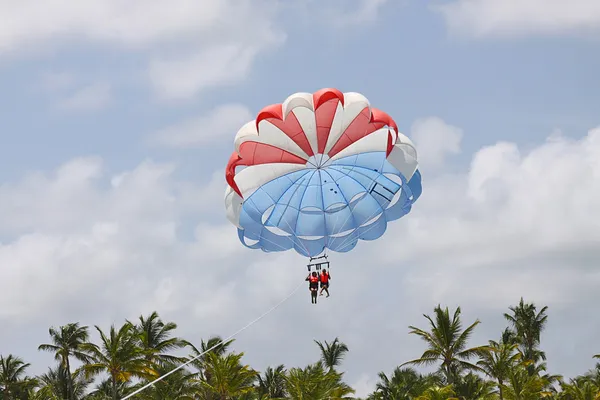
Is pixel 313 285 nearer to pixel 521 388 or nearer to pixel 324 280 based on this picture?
pixel 324 280

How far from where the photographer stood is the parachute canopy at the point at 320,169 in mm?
40906

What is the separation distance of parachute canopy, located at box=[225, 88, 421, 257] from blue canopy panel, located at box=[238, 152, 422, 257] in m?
0.04

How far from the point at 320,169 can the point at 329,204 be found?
57.7 inches

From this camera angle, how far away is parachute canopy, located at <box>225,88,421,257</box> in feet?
134

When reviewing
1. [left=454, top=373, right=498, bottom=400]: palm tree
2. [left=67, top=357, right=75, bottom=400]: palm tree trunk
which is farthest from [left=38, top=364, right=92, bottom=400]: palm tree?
[left=454, top=373, right=498, bottom=400]: palm tree

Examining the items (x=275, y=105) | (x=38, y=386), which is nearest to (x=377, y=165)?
(x=275, y=105)

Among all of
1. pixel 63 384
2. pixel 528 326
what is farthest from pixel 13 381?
pixel 528 326

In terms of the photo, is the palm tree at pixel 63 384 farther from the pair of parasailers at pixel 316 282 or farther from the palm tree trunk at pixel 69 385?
the pair of parasailers at pixel 316 282

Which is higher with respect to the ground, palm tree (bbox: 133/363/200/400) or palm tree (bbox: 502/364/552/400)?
palm tree (bbox: 133/363/200/400)

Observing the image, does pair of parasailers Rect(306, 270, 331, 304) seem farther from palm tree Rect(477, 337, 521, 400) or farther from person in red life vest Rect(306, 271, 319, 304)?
palm tree Rect(477, 337, 521, 400)

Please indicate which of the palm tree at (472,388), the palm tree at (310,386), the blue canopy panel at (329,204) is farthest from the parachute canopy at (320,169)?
the palm tree at (472,388)

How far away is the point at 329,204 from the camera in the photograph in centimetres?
4144

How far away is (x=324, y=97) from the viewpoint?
40250 millimetres

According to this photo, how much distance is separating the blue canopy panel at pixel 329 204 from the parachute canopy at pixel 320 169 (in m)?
0.04
